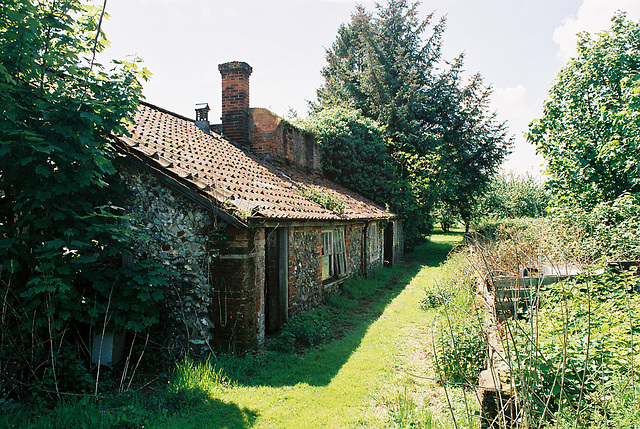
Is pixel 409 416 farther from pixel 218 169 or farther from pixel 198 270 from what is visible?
pixel 218 169

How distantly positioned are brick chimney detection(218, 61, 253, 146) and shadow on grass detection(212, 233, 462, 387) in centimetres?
652

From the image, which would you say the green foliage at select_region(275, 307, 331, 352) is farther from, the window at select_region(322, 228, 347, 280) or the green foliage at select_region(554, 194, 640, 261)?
the green foliage at select_region(554, 194, 640, 261)

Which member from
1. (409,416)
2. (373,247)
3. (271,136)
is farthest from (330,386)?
(373,247)

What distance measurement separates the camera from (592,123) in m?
12.9

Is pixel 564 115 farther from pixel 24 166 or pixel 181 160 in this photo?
pixel 24 166

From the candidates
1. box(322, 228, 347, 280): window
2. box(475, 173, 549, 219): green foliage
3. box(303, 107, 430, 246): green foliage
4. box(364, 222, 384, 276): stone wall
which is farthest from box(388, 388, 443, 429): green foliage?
box(475, 173, 549, 219): green foliage

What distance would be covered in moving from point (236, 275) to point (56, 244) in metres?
2.57

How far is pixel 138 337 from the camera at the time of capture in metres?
6.50

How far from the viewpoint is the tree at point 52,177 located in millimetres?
4766

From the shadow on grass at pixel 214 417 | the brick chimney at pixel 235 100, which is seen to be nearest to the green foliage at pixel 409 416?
the shadow on grass at pixel 214 417

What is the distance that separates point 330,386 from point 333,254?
5.94m

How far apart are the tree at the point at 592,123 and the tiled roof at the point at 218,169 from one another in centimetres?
731

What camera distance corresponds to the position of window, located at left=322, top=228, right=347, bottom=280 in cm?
1080

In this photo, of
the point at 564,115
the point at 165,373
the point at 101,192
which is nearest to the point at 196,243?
the point at 101,192
